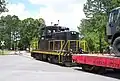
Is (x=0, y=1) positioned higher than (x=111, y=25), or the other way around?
(x=0, y=1)

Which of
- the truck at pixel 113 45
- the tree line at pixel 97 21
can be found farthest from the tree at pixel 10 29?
the truck at pixel 113 45

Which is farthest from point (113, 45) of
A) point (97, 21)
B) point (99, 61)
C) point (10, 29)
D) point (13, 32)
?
point (10, 29)

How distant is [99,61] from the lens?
16484 mm

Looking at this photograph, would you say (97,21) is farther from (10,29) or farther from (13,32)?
(10,29)

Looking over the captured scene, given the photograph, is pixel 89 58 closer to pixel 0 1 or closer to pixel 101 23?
pixel 101 23

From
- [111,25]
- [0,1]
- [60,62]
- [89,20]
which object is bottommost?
[60,62]

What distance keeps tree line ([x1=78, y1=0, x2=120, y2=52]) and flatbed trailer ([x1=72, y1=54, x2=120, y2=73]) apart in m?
19.6

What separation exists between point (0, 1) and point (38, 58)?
3063 centimetres

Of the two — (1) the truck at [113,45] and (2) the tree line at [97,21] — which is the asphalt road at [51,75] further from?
(2) the tree line at [97,21]

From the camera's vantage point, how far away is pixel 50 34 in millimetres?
29844

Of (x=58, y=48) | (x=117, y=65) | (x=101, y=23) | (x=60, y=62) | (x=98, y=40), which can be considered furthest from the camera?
(x=98, y=40)

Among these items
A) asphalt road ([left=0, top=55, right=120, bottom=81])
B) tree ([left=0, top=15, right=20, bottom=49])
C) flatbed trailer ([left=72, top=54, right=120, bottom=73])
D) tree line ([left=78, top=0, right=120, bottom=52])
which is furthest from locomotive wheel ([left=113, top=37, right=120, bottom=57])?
tree ([left=0, top=15, right=20, bottom=49])

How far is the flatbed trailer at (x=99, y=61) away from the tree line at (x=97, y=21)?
19.6m

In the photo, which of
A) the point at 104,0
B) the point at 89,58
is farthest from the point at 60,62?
the point at 104,0
